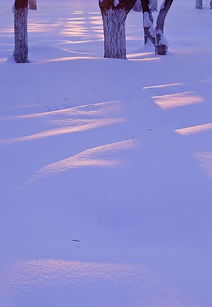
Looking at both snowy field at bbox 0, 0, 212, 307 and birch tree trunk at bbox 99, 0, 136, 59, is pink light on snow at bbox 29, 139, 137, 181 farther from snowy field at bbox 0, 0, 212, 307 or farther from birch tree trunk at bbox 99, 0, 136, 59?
birch tree trunk at bbox 99, 0, 136, 59

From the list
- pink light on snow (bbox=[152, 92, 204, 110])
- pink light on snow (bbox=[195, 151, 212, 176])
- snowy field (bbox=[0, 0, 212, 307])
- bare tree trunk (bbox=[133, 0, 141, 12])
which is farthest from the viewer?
bare tree trunk (bbox=[133, 0, 141, 12])

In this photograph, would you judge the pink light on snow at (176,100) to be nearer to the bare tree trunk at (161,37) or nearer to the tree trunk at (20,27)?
the tree trunk at (20,27)

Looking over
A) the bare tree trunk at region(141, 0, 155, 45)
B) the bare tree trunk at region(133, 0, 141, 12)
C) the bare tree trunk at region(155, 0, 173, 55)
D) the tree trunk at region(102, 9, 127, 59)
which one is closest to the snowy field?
the tree trunk at region(102, 9, 127, 59)

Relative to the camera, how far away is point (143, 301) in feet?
7.38

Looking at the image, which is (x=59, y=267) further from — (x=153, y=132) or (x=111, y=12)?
(x=111, y=12)

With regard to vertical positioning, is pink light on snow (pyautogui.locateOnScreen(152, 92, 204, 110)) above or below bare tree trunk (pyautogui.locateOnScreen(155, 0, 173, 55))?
below

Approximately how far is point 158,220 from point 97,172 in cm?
68

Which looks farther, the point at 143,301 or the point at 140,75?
the point at 140,75

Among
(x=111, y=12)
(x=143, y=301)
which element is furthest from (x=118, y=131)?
(x=111, y=12)

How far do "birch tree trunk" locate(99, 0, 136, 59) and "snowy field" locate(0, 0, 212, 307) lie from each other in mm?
3368

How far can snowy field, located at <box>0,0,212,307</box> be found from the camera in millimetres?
2367

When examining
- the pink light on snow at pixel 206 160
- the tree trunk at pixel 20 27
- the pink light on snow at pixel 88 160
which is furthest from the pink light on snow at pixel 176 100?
the tree trunk at pixel 20 27

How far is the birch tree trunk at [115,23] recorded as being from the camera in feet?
32.3

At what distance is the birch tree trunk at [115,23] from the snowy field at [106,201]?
3368 millimetres
